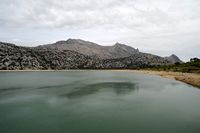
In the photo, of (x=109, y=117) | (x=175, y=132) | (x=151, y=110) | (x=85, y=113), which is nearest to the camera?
(x=175, y=132)

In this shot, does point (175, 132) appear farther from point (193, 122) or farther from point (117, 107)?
point (117, 107)

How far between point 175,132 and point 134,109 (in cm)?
1065

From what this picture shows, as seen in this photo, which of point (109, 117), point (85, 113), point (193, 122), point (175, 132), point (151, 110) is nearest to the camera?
point (175, 132)

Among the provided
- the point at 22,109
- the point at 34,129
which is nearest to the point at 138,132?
the point at 34,129

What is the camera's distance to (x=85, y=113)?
27875mm

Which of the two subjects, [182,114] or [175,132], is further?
[182,114]

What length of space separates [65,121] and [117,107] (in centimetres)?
1034

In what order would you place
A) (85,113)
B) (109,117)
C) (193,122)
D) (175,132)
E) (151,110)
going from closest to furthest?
(175,132) < (193,122) < (109,117) < (85,113) < (151,110)

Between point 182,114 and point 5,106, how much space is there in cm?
2524

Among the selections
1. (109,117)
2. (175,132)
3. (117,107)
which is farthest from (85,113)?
(175,132)

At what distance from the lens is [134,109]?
101 feet

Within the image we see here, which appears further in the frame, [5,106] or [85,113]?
[5,106]

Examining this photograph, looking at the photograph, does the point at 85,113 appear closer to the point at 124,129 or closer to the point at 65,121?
the point at 65,121

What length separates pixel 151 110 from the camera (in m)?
30.3
